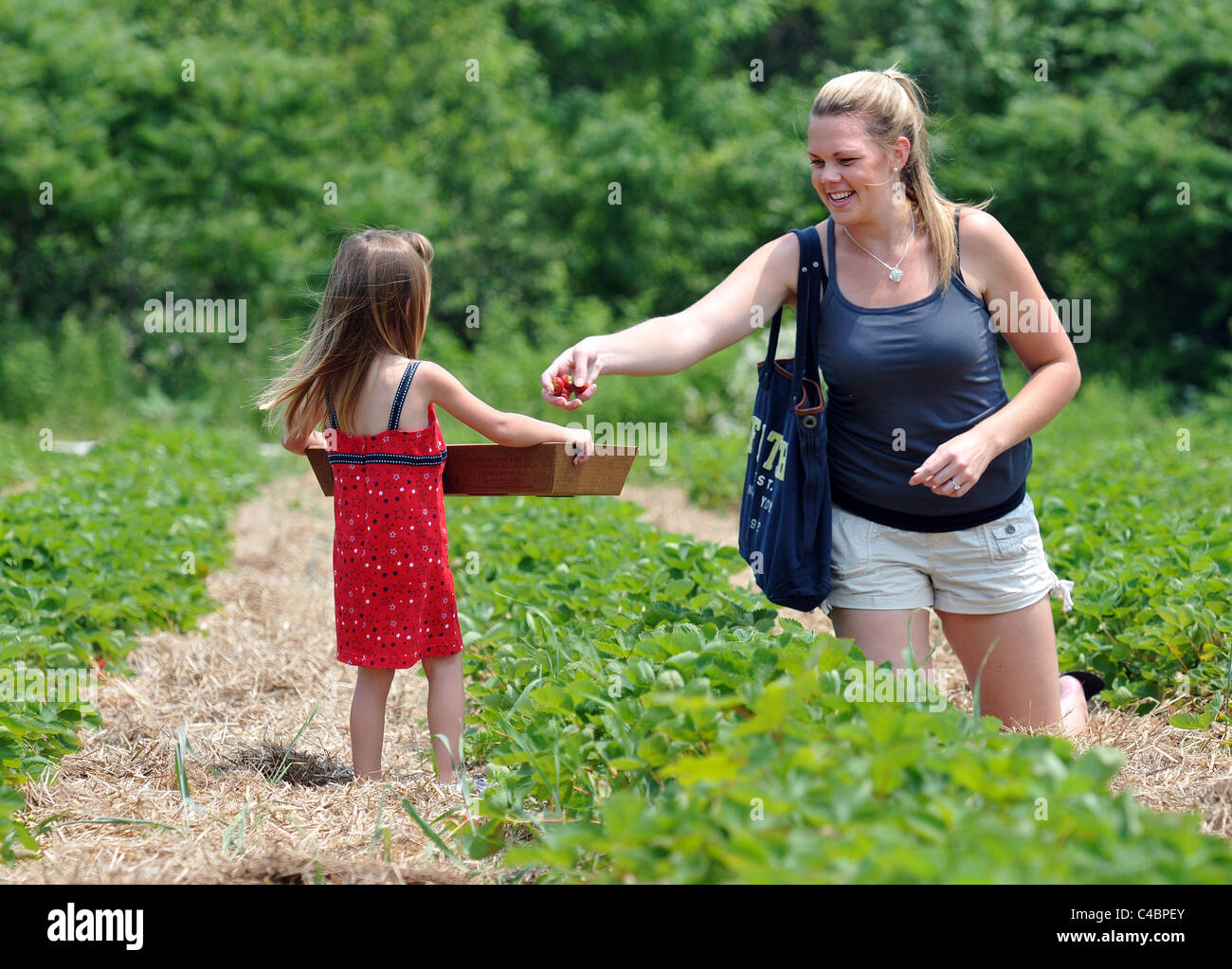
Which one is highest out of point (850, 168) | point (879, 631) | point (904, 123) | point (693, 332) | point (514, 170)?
point (514, 170)

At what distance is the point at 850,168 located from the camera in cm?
330

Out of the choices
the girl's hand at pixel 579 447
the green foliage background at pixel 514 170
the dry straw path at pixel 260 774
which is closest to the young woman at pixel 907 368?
the girl's hand at pixel 579 447

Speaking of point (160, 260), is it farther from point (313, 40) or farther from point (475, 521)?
point (475, 521)

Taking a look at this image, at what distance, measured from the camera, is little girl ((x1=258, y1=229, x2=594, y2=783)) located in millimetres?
3402

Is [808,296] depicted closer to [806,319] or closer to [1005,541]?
[806,319]

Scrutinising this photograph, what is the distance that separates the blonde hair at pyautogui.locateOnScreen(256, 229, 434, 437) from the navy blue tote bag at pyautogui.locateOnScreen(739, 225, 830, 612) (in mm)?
1063

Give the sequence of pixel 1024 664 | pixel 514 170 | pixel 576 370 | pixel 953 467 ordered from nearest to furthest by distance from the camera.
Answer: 1. pixel 953 467
2. pixel 576 370
3. pixel 1024 664
4. pixel 514 170

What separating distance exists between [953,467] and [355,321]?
1720 millimetres

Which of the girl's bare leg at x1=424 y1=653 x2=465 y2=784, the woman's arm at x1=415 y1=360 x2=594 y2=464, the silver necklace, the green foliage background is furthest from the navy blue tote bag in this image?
the green foliage background

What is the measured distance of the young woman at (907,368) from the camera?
3.31 m

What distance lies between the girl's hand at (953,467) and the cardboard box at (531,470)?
87 cm

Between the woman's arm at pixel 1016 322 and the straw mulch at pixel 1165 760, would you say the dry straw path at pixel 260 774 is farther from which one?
the woman's arm at pixel 1016 322

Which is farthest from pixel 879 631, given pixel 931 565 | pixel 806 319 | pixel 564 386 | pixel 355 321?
pixel 355 321

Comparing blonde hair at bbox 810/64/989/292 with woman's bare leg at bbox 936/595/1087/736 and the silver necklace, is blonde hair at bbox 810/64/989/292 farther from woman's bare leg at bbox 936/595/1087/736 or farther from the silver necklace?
woman's bare leg at bbox 936/595/1087/736
